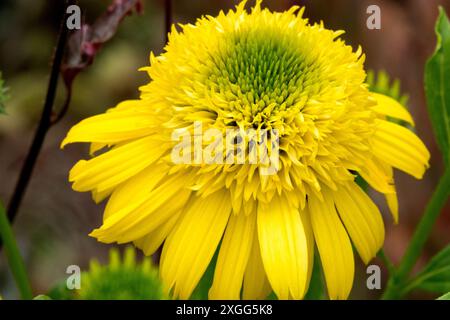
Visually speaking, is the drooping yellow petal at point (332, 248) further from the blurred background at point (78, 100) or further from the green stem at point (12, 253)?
the blurred background at point (78, 100)

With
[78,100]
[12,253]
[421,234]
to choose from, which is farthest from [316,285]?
[78,100]

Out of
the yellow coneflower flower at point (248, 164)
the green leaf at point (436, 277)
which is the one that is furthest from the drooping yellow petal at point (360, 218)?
the green leaf at point (436, 277)

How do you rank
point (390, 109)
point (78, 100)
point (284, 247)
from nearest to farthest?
point (284, 247) < point (390, 109) < point (78, 100)

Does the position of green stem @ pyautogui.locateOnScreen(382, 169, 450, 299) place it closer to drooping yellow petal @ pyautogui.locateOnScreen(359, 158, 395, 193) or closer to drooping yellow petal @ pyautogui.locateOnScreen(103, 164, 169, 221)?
drooping yellow petal @ pyautogui.locateOnScreen(359, 158, 395, 193)

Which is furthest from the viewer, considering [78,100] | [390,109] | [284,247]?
[78,100]

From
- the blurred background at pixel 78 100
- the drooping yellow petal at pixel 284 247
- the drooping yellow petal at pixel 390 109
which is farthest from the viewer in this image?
the blurred background at pixel 78 100

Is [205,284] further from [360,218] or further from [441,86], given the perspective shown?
[441,86]

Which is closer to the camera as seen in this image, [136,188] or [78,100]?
[136,188]
